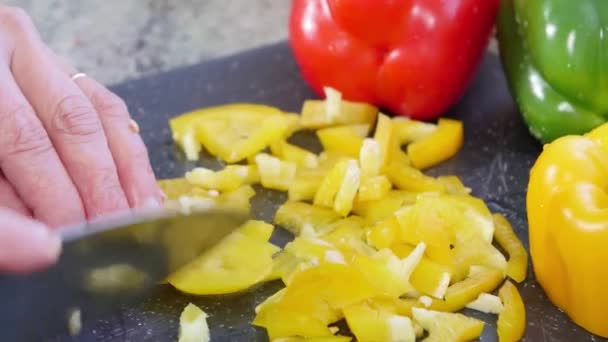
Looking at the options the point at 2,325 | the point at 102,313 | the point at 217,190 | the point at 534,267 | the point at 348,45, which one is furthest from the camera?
the point at 348,45

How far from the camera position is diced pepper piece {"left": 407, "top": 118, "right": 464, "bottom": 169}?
4.06 feet

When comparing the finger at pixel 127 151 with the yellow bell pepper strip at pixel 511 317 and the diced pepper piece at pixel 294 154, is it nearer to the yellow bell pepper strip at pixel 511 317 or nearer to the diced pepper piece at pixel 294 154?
the diced pepper piece at pixel 294 154

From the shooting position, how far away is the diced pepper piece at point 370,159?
119cm

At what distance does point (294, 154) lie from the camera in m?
1.25

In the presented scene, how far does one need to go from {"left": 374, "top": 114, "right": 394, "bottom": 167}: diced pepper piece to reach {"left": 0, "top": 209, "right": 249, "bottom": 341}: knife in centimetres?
32

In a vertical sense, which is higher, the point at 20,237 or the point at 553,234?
the point at 20,237

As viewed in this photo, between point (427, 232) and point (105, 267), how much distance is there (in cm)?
40

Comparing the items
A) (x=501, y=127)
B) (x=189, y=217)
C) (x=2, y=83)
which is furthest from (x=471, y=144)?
(x=2, y=83)

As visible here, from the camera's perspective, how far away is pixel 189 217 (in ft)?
2.88

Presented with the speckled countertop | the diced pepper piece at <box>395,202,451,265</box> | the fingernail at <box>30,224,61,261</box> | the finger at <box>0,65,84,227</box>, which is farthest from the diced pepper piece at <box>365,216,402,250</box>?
the speckled countertop

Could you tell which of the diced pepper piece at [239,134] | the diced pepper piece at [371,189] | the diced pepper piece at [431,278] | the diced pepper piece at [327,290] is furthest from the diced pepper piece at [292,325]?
the diced pepper piece at [239,134]

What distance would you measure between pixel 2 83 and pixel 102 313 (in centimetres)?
28

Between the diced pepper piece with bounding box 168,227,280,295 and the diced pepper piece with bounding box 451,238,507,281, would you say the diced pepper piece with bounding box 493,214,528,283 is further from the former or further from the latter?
the diced pepper piece with bounding box 168,227,280,295

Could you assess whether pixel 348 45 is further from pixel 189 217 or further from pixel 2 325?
pixel 2 325
